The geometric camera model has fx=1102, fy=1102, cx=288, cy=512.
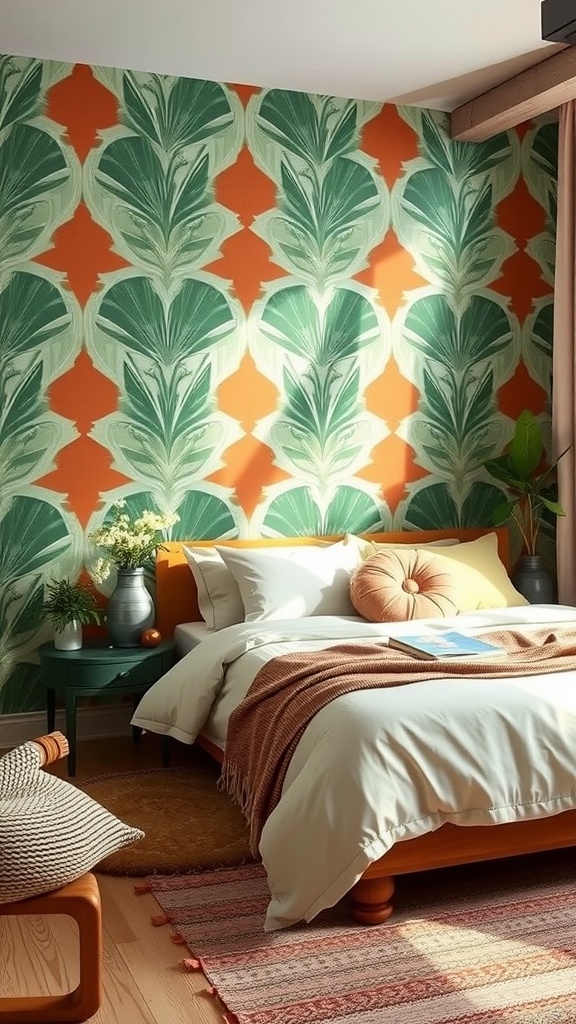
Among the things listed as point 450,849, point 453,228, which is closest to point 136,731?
point 450,849

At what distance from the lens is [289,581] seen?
4.34m

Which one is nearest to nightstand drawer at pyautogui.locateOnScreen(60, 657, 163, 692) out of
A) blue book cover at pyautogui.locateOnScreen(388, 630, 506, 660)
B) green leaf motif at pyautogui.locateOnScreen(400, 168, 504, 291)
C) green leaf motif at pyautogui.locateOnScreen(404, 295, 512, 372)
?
blue book cover at pyautogui.locateOnScreen(388, 630, 506, 660)

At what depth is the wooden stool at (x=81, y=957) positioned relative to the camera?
211 cm

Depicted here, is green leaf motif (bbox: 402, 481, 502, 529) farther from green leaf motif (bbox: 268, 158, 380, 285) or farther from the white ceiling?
the white ceiling

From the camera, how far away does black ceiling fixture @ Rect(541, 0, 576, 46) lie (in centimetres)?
188

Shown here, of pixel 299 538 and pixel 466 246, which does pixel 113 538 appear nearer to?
pixel 299 538

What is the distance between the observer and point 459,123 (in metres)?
4.99

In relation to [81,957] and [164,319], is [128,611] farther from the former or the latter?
[81,957]

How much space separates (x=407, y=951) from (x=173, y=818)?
1.13 meters

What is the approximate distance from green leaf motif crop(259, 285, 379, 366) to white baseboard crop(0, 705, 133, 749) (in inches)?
68.3

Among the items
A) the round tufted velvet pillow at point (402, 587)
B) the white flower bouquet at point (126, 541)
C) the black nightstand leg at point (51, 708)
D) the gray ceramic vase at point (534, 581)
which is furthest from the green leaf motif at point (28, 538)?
the gray ceramic vase at point (534, 581)

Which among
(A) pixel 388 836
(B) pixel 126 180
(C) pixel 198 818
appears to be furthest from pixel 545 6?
(B) pixel 126 180

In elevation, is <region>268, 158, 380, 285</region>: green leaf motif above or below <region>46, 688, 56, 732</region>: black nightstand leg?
above

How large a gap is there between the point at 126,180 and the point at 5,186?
494 mm
